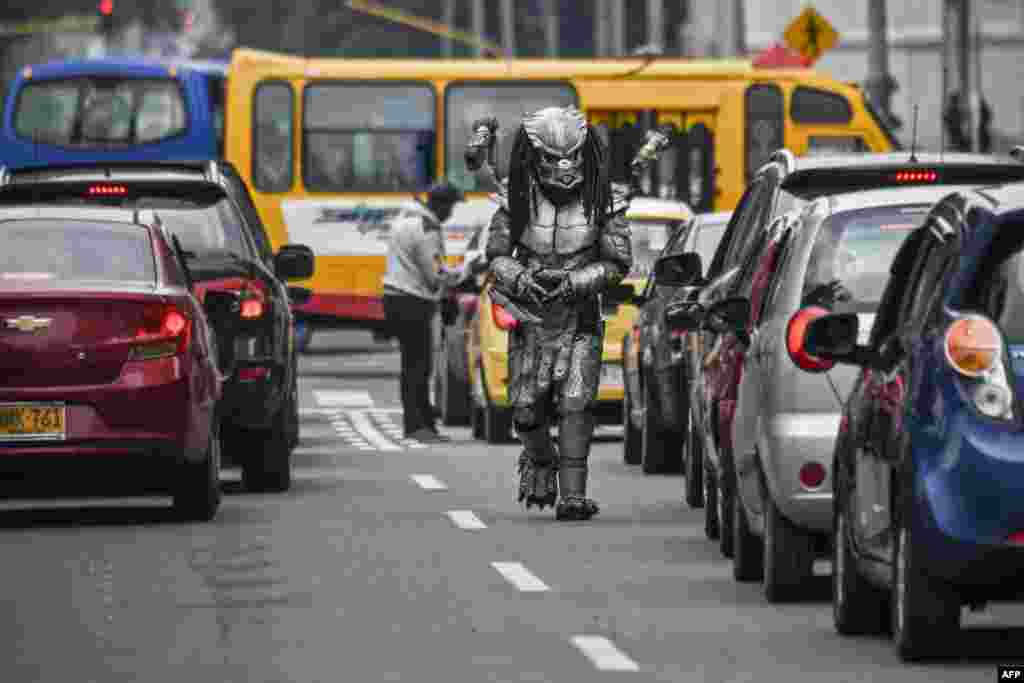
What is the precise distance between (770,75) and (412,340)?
1486 cm

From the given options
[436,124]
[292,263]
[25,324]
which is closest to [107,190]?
[292,263]

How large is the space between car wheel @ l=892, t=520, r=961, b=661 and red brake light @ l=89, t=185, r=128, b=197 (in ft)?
31.8

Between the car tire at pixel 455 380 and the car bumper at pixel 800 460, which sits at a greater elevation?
the car bumper at pixel 800 460

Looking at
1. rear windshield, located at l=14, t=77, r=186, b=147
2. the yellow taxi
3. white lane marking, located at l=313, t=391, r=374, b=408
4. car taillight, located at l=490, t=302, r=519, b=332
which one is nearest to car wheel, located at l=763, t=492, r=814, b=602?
the yellow taxi

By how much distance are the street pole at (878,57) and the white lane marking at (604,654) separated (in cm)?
3184

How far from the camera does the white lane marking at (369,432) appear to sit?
987 inches

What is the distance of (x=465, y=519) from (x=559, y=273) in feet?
4.29

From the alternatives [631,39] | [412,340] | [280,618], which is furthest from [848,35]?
[280,618]

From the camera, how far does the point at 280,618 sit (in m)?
12.9

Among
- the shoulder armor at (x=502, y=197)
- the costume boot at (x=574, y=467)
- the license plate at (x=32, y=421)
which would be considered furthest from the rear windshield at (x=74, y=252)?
the costume boot at (x=574, y=467)

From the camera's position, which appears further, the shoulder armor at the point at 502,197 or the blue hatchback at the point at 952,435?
the shoulder armor at the point at 502,197

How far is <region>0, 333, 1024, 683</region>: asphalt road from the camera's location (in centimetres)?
1134

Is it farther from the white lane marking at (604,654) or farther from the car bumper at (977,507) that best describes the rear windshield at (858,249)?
the car bumper at (977,507)

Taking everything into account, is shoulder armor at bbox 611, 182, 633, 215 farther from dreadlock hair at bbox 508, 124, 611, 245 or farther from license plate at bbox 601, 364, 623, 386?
license plate at bbox 601, 364, 623, 386
